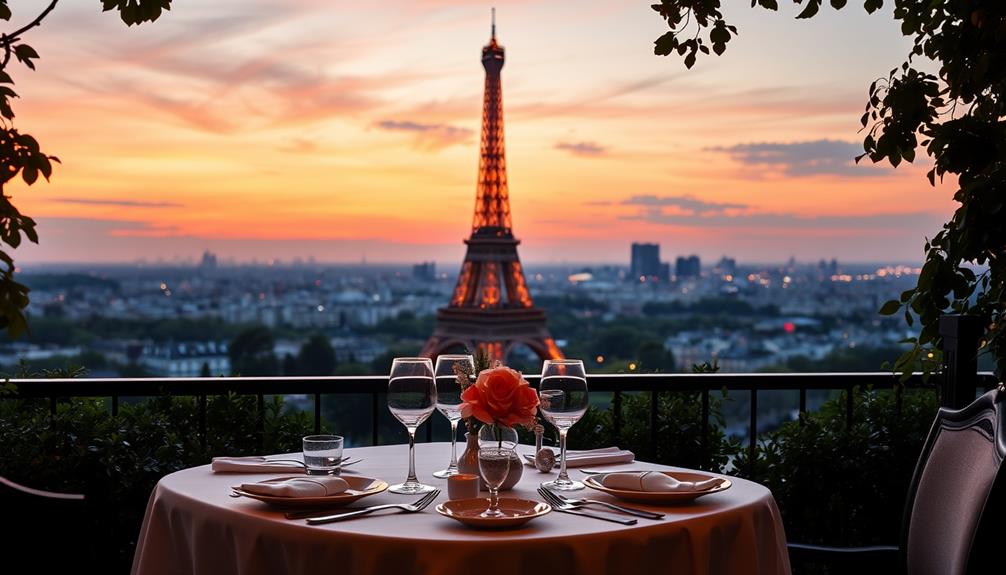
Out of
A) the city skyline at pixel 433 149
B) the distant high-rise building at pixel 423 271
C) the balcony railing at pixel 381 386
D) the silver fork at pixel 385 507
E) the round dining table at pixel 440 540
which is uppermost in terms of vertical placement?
the city skyline at pixel 433 149

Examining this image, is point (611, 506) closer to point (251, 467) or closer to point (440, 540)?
point (440, 540)

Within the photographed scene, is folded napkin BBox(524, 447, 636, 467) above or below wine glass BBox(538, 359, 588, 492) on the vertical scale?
below

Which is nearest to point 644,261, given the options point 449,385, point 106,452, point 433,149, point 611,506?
point 433,149

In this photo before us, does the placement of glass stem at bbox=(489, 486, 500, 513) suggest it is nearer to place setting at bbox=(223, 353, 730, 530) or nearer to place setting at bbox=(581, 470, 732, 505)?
place setting at bbox=(223, 353, 730, 530)

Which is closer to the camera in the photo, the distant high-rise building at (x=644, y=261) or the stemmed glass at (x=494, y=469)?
the stemmed glass at (x=494, y=469)

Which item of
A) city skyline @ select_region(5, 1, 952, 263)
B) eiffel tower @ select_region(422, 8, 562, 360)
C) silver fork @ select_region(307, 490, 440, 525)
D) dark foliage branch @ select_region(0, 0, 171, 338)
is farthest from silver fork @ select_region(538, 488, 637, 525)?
eiffel tower @ select_region(422, 8, 562, 360)

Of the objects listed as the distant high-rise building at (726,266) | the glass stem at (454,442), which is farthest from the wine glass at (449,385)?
the distant high-rise building at (726,266)

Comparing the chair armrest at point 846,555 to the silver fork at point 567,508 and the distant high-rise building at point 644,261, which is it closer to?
the silver fork at point 567,508
